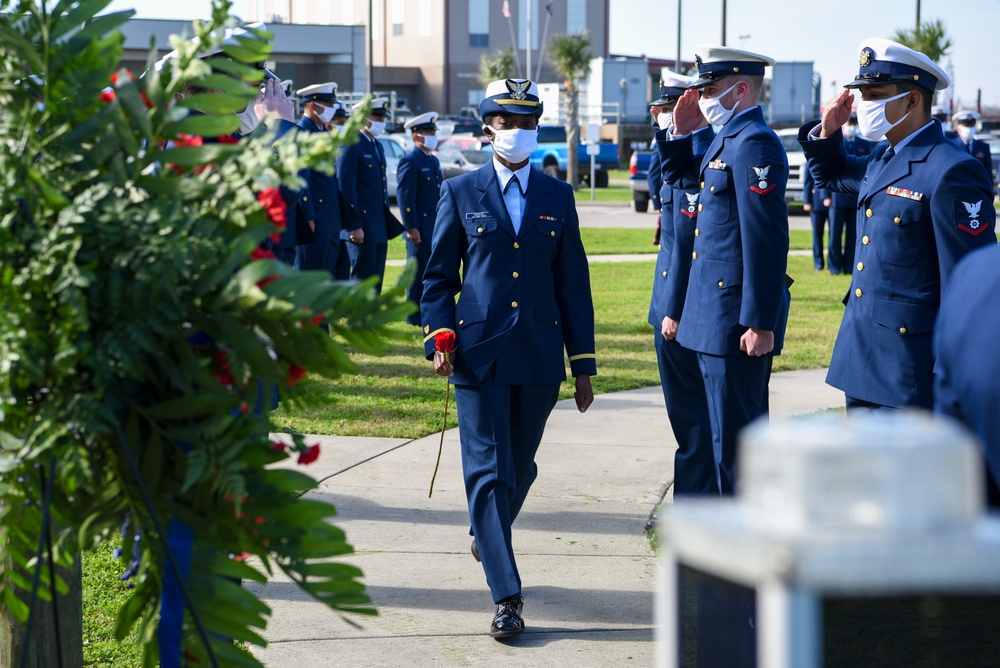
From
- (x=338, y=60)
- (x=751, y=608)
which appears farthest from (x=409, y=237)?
(x=338, y=60)

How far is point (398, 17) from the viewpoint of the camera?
79375 millimetres

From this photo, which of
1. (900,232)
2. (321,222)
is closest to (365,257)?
(321,222)

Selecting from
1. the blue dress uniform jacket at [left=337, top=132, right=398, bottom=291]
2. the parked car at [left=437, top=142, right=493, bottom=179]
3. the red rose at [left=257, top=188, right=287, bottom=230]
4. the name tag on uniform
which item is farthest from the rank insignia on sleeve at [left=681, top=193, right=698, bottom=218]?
the parked car at [left=437, top=142, right=493, bottom=179]

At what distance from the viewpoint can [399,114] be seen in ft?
189

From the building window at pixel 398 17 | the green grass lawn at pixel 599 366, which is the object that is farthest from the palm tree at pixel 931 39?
the building window at pixel 398 17

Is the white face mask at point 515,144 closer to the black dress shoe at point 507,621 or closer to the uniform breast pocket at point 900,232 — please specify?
the uniform breast pocket at point 900,232

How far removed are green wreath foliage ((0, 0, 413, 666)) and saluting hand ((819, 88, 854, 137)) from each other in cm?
306

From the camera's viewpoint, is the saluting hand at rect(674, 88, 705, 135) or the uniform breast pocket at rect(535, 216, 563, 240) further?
the saluting hand at rect(674, 88, 705, 135)

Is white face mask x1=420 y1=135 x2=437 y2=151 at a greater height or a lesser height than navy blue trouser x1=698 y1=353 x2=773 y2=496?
greater

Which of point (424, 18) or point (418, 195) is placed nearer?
point (418, 195)

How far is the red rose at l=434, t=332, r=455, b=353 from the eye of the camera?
14.6 ft

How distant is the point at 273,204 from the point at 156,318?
31cm

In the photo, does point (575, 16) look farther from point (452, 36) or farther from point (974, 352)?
point (974, 352)

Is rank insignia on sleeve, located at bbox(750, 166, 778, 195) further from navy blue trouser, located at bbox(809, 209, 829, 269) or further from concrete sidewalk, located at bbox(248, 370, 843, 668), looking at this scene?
navy blue trouser, located at bbox(809, 209, 829, 269)
